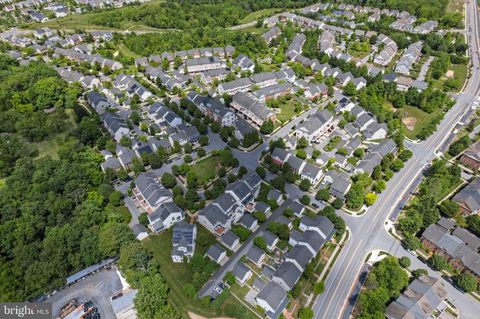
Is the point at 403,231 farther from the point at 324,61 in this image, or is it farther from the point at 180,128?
the point at 324,61

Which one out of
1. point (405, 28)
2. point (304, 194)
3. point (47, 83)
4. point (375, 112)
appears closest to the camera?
point (304, 194)

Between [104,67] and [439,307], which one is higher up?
[104,67]

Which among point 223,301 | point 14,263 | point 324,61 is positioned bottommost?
point 223,301

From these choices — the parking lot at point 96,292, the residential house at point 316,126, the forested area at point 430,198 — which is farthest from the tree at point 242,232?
the residential house at point 316,126

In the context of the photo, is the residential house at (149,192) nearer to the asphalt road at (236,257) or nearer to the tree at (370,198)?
the asphalt road at (236,257)

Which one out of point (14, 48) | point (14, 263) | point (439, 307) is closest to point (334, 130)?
point (439, 307)

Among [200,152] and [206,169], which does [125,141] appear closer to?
[200,152]
